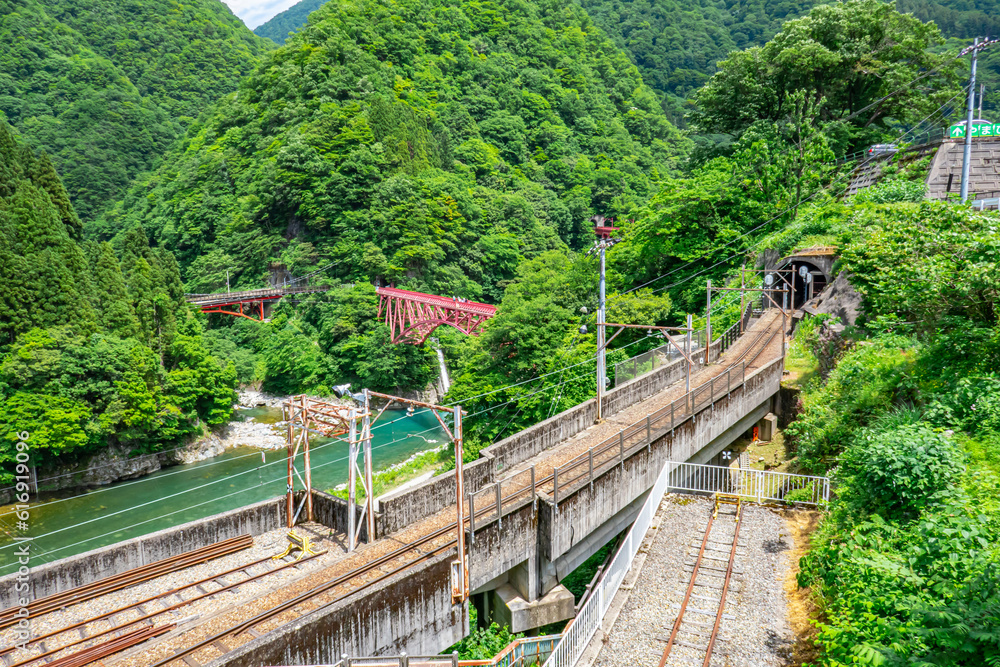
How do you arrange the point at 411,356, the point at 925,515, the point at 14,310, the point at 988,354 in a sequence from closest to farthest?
1. the point at 925,515
2. the point at 988,354
3. the point at 14,310
4. the point at 411,356

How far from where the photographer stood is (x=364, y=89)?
64125 mm

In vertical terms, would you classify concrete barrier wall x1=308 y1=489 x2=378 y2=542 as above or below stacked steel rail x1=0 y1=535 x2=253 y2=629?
above

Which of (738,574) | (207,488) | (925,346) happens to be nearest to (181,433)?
(207,488)

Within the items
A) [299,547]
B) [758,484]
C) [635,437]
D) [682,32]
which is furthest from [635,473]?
[682,32]

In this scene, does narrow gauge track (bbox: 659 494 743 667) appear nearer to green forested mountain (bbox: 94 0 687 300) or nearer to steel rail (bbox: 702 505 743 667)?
steel rail (bbox: 702 505 743 667)

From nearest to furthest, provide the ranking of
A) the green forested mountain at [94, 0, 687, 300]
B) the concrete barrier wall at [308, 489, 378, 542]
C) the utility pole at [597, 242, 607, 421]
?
1. the concrete barrier wall at [308, 489, 378, 542]
2. the utility pole at [597, 242, 607, 421]
3. the green forested mountain at [94, 0, 687, 300]

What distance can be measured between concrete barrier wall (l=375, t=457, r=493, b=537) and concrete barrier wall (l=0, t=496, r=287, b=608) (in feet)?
9.79

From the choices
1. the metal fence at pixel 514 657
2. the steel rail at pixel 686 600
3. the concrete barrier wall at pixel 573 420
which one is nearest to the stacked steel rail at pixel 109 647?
the metal fence at pixel 514 657

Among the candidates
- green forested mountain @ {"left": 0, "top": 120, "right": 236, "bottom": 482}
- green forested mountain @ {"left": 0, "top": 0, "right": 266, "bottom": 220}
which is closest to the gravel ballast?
green forested mountain @ {"left": 0, "top": 120, "right": 236, "bottom": 482}

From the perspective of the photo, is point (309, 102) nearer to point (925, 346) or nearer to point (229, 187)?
point (229, 187)

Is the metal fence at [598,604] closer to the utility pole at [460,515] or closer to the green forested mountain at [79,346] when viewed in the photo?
the utility pole at [460,515]

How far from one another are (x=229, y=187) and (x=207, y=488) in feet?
127

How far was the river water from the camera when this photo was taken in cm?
2561

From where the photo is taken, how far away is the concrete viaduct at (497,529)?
10789mm
